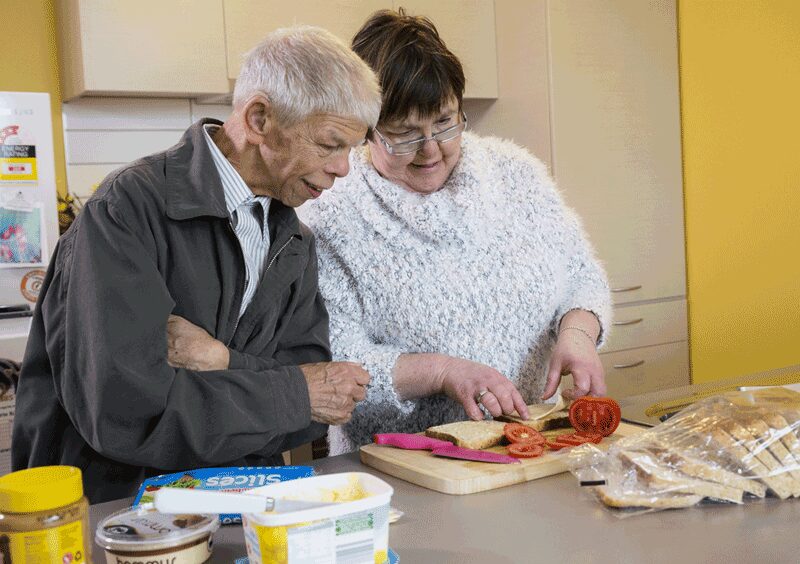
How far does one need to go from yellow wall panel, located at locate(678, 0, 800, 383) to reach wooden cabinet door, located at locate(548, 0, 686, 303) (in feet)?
0.25

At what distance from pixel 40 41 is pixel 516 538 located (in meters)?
2.79

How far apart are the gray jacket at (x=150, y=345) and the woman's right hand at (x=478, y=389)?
254mm

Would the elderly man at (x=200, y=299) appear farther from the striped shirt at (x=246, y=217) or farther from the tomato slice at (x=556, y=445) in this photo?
the tomato slice at (x=556, y=445)

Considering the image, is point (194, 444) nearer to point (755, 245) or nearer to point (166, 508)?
point (166, 508)

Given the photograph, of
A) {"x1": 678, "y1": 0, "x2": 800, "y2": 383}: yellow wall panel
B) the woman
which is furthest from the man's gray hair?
{"x1": 678, "y1": 0, "x2": 800, "y2": 383}: yellow wall panel

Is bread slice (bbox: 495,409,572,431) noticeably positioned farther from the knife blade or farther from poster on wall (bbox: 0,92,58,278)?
poster on wall (bbox: 0,92,58,278)

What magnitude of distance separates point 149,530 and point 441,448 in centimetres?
51

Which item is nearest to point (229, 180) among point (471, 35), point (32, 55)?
point (32, 55)

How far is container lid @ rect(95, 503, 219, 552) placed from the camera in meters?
0.87

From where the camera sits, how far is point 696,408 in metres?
1.24

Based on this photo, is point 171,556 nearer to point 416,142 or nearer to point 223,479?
point 223,479

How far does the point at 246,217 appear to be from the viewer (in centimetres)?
138

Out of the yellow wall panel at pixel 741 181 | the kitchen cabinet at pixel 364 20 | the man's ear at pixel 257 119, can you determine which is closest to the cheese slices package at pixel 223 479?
the man's ear at pixel 257 119

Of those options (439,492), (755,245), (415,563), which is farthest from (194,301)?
(755,245)
